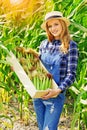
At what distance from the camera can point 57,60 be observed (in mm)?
1846

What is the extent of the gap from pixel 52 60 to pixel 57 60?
31 millimetres

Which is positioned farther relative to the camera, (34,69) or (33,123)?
(33,123)

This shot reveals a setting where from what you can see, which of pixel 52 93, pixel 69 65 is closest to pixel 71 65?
pixel 69 65

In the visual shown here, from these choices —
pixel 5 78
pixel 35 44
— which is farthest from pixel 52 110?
pixel 5 78

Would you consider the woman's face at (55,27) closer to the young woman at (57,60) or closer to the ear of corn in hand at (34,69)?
the young woman at (57,60)

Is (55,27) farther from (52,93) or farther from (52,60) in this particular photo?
(52,93)

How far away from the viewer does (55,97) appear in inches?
74.0

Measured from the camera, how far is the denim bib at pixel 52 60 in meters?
1.85

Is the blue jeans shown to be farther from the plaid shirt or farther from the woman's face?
the woman's face

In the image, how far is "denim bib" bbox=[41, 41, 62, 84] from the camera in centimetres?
185

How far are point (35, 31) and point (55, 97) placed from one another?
65 cm

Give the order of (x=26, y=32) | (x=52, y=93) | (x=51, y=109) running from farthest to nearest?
(x=26, y=32), (x=51, y=109), (x=52, y=93)

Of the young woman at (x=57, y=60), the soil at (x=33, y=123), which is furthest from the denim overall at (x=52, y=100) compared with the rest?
the soil at (x=33, y=123)

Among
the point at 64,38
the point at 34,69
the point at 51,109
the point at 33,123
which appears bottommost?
the point at 33,123
